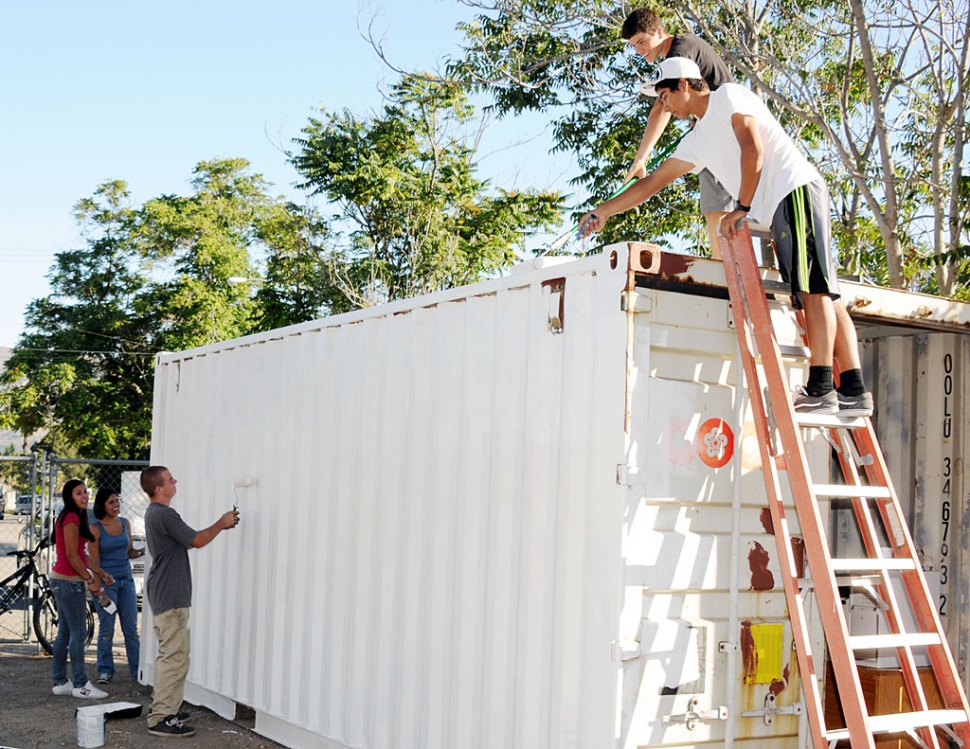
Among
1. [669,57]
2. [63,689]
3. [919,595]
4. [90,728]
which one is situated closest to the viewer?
[919,595]

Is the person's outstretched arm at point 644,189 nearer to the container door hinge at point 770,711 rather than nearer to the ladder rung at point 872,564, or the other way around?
the ladder rung at point 872,564

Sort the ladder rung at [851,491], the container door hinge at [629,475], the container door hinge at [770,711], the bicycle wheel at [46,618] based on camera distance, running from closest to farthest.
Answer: the ladder rung at [851,491]
the container door hinge at [629,475]
the container door hinge at [770,711]
the bicycle wheel at [46,618]

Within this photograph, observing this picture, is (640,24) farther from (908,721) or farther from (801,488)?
(908,721)

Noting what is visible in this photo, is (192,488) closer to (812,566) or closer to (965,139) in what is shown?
(812,566)

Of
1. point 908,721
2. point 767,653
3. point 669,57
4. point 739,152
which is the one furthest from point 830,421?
point 669,57

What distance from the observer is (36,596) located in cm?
1127

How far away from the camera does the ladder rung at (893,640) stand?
3855mm

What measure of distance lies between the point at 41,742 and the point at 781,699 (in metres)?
5.26

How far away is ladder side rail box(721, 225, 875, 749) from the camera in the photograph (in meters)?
3.73

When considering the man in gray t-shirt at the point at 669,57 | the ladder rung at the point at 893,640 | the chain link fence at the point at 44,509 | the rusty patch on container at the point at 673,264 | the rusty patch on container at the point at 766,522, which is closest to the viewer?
the ladder rung at the point at 893,640

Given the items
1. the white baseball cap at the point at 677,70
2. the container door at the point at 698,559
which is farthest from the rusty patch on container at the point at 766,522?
the white baseball cap at the point at 677,70

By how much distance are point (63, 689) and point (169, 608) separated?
2.38 meters

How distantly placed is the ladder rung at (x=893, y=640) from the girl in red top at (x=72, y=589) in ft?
22.3

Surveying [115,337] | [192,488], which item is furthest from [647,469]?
[115,337]
